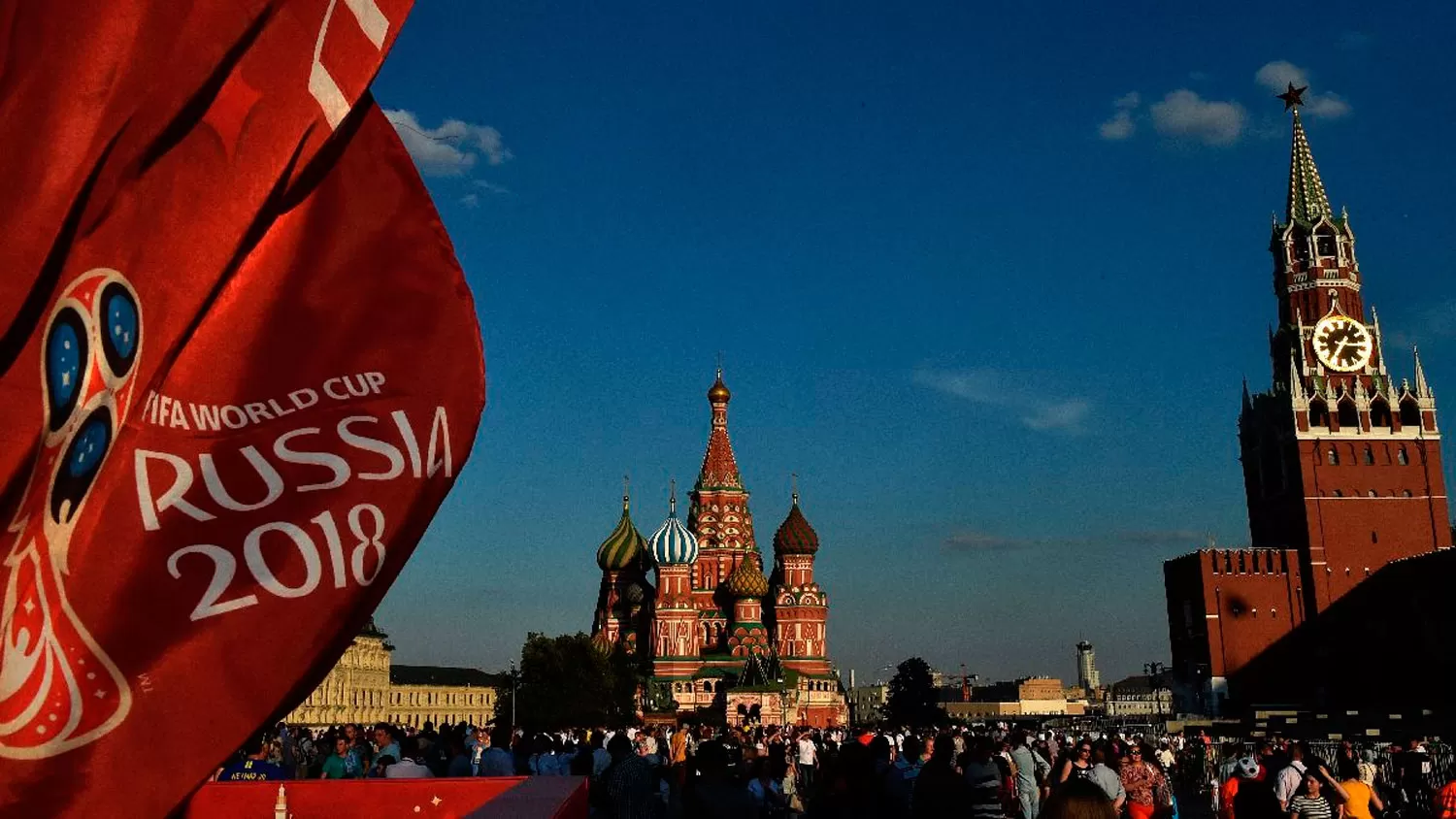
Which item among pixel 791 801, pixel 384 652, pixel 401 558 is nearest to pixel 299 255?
pixel 401 558

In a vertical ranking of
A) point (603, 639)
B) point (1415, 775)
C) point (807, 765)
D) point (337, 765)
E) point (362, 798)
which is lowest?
point (807, 765)

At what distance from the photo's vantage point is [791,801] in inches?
691

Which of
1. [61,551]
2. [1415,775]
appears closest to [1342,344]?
[1415,775]

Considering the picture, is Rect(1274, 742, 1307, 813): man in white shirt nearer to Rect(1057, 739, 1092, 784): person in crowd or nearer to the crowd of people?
the crowd of people

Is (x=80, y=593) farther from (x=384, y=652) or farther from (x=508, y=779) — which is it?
(x=384, y=652)

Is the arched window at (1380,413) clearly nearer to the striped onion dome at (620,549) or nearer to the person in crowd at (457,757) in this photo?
the striped onion dome at (620,549)

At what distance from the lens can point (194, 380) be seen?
4316mm

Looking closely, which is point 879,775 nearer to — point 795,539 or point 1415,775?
point 1415,775

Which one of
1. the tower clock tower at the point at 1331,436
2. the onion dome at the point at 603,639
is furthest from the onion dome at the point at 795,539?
the tower clock tower at the point at 1331,436

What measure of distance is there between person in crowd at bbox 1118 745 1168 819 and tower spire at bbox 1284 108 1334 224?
77843 mm

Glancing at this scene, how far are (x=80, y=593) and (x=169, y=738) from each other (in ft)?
1.74

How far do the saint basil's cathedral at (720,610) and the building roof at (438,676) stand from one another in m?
55.1

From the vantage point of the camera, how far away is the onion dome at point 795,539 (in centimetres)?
8844

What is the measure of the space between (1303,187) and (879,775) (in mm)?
84869
